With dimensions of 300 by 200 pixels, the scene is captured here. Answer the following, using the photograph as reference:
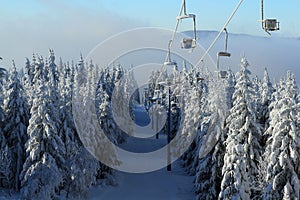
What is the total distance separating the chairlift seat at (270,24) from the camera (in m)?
9.91

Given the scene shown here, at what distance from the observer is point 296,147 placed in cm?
2438

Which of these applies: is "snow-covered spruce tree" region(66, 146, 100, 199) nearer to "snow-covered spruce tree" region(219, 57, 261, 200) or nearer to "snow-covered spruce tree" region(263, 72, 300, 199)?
"snow-covered spruce tree" region(219, 57, 261, 200)

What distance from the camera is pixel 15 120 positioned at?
39.2m

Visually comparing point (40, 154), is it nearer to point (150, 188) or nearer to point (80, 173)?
point (80, 173)

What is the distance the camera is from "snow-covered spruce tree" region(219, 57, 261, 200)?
27875mm

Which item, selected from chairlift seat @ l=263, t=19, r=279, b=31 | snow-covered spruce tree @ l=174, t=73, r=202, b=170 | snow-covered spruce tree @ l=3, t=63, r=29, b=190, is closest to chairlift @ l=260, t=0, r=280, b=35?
chairlift seat @ l=263, t=19, r=279, b=31

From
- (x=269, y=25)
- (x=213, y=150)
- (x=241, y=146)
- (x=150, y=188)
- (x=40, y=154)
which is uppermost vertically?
(x=269, y=25)

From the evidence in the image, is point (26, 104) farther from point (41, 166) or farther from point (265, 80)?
point (265, 80)

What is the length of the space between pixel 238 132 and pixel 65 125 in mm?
18304

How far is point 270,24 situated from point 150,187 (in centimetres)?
3742

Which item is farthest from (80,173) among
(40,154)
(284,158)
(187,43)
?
(187,43)

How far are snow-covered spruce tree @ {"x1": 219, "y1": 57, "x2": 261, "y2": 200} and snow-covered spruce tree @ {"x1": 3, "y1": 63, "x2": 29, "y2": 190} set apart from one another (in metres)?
21.2

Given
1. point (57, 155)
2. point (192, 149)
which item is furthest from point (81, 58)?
point (57, 155)

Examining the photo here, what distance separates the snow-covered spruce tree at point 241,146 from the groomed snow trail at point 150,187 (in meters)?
13.4
